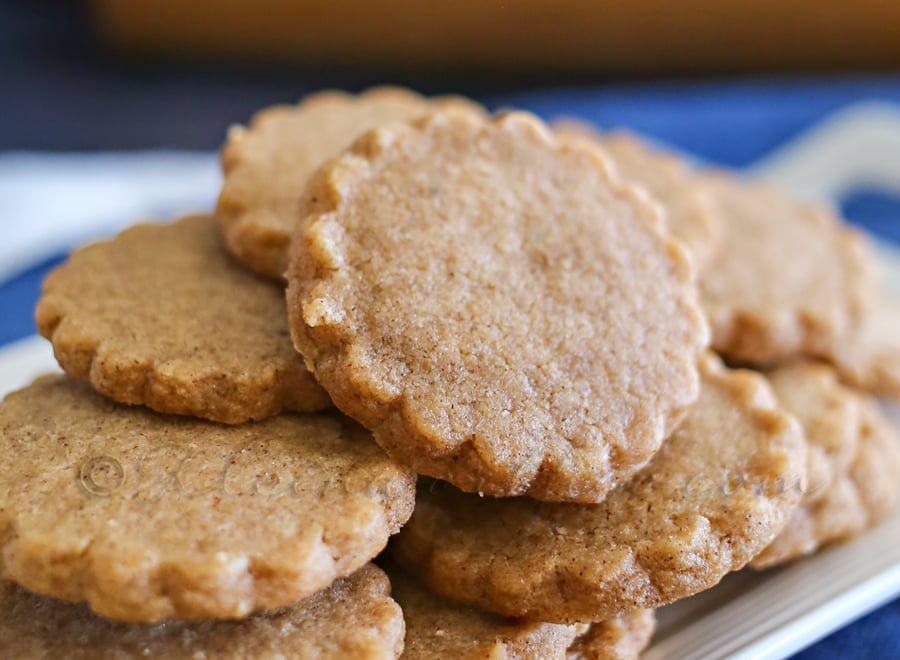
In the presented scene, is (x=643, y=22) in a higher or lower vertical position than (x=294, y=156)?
lower

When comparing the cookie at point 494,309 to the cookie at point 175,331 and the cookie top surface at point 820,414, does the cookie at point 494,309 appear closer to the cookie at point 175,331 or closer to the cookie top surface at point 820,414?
the cookie at point 175,331

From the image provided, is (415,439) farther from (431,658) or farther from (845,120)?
(845,120)

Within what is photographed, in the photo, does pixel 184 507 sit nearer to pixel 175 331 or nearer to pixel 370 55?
pixel 175 331

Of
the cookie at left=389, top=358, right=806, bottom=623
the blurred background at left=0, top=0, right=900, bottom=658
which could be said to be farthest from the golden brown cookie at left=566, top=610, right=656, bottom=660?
the blurred background at left=0, top=0, right=900, bottom=658

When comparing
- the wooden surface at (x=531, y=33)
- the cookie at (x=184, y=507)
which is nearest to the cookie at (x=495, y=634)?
the cookie at (x=184, y=507)

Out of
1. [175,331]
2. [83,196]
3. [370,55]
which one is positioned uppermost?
[175,331]

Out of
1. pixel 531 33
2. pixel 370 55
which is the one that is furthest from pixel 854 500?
pixel 370 55

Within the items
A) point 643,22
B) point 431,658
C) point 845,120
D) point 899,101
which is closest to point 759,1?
point 643,22
